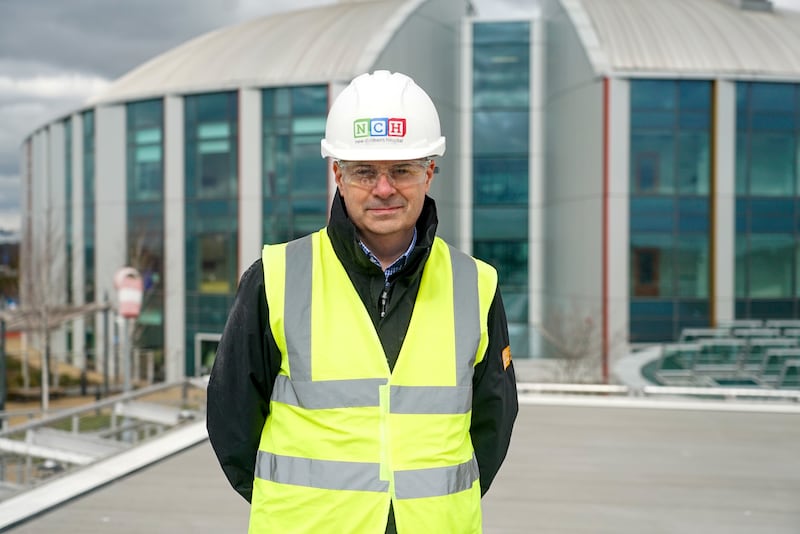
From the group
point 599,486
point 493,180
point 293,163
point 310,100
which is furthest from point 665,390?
point 493,180

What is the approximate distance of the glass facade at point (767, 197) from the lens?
77.7 feet

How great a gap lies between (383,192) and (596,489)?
4.35 meters

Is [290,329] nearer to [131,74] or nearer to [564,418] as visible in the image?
[564,418]

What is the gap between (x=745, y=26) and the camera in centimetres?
2712

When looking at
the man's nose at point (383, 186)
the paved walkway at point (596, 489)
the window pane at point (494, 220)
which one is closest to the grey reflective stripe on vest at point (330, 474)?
the man's nose at point (383, 186)

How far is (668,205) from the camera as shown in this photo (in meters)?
23.6

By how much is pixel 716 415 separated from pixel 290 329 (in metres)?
7.59

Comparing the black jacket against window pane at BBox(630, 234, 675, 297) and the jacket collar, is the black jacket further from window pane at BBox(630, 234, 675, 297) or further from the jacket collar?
window pane at BBox(630, 234, 675, 297)

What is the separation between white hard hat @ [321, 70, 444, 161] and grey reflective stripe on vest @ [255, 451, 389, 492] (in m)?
0.88

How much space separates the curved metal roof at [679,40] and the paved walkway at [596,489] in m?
18.0

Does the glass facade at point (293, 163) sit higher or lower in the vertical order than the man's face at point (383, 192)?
higher

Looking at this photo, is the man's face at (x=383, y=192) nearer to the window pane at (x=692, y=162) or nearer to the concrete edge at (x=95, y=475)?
the concrete edge at (x=95, y=475)

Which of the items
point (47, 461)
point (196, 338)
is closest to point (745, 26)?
point (196, 338)

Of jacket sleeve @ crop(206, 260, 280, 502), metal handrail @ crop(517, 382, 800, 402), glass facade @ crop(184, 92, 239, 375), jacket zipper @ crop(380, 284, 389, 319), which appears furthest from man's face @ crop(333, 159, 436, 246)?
glass facade @ crop(184, 92, 239, 375)
